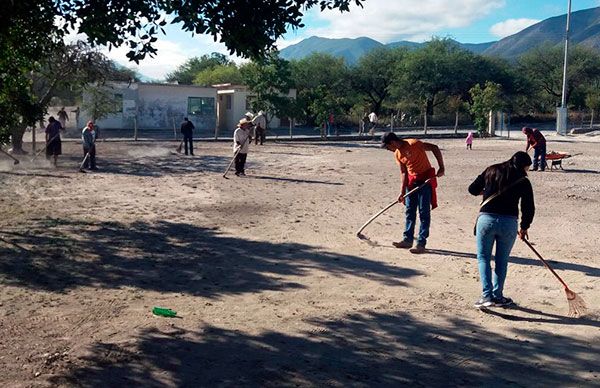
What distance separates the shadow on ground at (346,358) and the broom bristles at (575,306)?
645 millimetres

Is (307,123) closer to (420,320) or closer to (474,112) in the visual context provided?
(474,112)

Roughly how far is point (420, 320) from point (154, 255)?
4194 mm

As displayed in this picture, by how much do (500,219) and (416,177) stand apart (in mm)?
2729

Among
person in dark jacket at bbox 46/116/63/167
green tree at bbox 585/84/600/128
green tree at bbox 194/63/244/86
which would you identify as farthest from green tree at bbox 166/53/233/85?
person in dark jacket at bbox 46/116/63/167

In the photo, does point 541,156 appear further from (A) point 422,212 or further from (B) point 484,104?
(B) point 484,104

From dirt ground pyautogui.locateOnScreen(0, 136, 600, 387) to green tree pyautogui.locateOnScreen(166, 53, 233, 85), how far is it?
59.6m

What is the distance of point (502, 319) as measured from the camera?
6.51 m

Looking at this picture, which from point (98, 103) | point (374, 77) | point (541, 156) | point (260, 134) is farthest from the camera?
point (374, 77)

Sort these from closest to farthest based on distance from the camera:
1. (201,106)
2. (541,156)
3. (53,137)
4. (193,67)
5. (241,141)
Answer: (241,141)
(541,156)
(53,137)
(201,106)
(193,67)

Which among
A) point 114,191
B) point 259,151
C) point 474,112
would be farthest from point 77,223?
point 474,112

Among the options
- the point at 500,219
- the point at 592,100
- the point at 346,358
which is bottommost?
the point at 346,358

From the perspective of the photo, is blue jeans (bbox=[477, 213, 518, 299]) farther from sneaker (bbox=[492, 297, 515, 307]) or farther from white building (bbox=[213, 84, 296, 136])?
white building (bbox=[213, 84, 296, 136])

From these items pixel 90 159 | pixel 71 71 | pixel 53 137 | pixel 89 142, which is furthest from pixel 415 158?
pixel 71 71

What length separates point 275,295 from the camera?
727 cm
